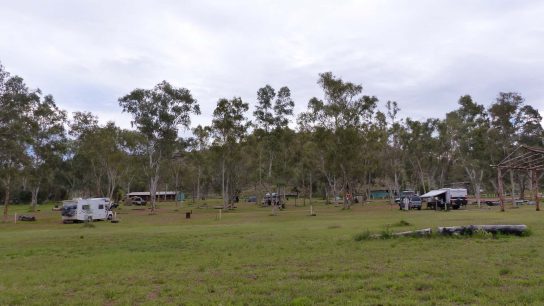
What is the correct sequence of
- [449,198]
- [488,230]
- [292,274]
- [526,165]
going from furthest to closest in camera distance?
[449,198] < [526,165] < [488,230] < [292,274]

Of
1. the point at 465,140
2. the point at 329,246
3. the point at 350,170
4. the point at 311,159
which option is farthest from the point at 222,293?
the point at 311,159

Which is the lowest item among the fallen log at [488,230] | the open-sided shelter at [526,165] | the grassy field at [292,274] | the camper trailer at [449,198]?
the grassy field at [292,274]

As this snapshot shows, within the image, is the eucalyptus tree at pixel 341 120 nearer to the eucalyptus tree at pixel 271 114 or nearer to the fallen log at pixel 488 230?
the eucalyptus tree at pixel 271 114

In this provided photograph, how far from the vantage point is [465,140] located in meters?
58.8

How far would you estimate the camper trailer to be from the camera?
5009 centimetres

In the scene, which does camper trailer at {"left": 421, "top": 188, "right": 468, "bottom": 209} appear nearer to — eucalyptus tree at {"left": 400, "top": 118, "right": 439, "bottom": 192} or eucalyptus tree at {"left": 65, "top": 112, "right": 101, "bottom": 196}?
eucalyptus tree at {"left": 400, "top": 118, "right": 439, "bottom": 192}

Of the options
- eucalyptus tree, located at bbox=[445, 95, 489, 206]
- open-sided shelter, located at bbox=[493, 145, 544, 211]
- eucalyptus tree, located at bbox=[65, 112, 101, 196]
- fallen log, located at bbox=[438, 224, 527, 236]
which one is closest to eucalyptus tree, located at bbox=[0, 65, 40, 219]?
eucalyptus tree, located at bbox=[65, 112, 101, 196]

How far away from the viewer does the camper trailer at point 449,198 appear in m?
50.1

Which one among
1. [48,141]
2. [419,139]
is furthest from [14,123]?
[419,139]

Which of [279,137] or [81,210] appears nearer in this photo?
[81,210]

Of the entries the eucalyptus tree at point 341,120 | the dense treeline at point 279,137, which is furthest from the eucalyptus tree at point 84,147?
the eucalyptus tree at point 341,120

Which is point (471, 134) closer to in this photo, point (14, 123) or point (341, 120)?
point (341, 120)

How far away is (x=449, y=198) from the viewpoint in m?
50.3

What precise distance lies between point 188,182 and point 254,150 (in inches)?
1501
